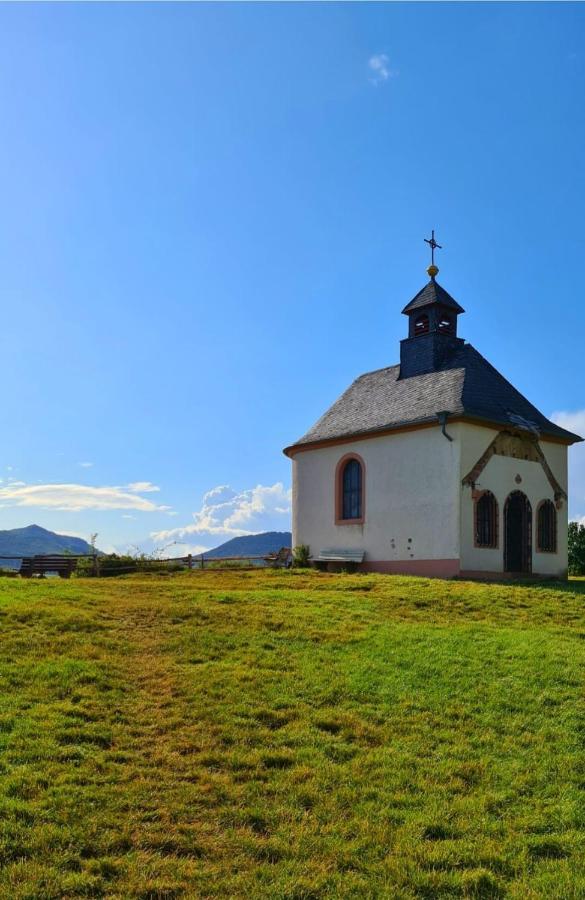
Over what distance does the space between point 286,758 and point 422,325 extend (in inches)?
884

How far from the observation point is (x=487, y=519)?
960 inches

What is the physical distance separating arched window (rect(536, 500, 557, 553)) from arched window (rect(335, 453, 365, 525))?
19.8 feet

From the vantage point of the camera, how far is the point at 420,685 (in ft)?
33.6

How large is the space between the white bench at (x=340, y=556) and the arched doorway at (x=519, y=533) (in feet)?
15.9

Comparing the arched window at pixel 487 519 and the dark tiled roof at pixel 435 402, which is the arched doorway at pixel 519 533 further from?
the dark tiled roof at pixel 435 402

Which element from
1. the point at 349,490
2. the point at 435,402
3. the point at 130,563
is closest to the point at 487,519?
the point at 435,402

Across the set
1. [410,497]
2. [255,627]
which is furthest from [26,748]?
[410,497]

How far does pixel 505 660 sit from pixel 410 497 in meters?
13.4

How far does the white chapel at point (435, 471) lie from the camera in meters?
23.8

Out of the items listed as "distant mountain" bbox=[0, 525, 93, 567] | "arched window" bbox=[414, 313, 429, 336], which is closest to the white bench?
"arched window" bbox=[414, 313, 429, 336]

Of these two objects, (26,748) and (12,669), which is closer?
(26,748)

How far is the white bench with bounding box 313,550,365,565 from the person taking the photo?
85.5 feet

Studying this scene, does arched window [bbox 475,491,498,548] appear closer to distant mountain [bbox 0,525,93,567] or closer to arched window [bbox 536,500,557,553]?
arched window [bbox 536,500,557,553]

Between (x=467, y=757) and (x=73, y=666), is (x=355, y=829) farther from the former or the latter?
(x=73, y=666)
